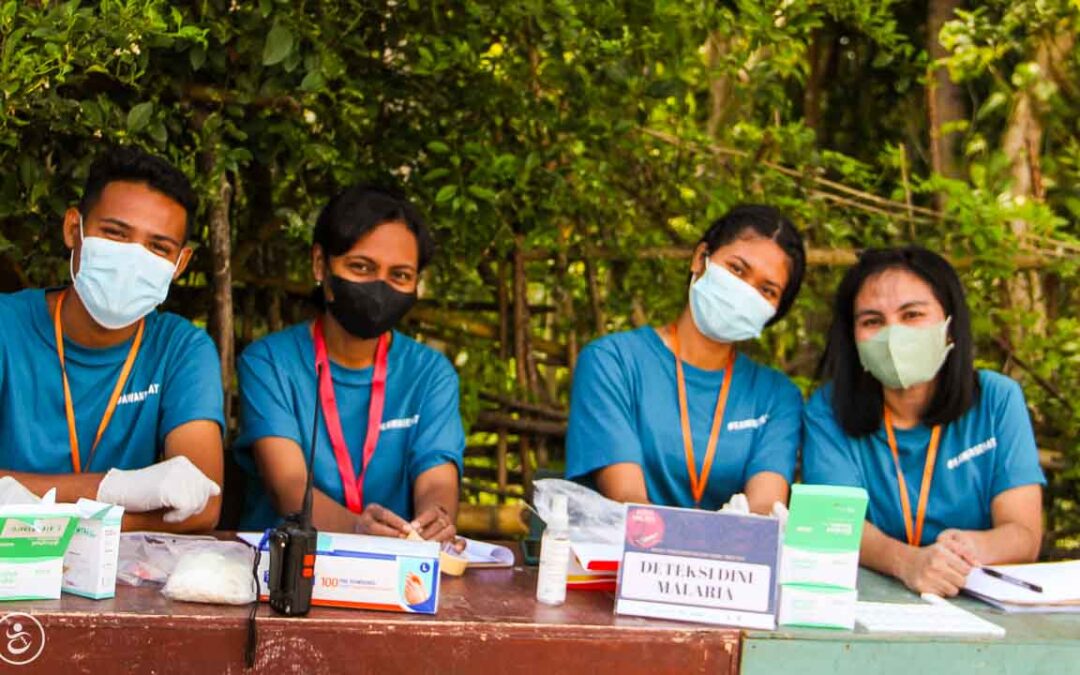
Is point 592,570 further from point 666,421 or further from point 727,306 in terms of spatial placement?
point 727,306

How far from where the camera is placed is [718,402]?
3.52m

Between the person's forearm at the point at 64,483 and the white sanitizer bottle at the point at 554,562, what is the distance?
1.05m

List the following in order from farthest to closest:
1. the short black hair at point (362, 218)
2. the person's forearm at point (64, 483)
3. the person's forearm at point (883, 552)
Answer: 1. the short black hair at point (362, 218)
2. the person's forearm at point (883, 552)
3. the person's forearm at point (64, 483)

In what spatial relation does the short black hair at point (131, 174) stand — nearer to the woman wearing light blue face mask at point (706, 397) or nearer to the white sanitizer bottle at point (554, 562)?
the woman wearing light blue face mask at point (706, 397)

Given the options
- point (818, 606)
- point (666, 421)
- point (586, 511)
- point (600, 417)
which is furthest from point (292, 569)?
point (666, 421)

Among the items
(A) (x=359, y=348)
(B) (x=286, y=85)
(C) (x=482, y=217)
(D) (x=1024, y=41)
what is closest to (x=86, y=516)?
(A) (x=359, y=348)

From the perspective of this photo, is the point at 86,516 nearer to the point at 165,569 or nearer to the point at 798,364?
the point at 165,569

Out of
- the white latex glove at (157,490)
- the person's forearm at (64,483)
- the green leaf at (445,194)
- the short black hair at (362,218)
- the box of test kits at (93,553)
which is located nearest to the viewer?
the box of test kits at (93,553)

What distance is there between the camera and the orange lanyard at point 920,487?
11.0ft

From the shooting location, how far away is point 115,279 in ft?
10.3

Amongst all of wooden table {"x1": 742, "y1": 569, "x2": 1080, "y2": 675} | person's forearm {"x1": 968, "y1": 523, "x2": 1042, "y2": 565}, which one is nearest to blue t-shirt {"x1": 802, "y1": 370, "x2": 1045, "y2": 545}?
person's forearm {"x1": 968, "y1": 523, "x2": 1042, "y2": 565}

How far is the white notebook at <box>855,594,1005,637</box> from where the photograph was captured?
2473 mm

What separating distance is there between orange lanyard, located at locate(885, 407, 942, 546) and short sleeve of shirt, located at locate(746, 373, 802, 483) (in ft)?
0.85

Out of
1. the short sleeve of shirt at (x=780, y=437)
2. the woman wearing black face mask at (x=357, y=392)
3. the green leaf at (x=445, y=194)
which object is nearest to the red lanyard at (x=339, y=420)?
the woman wearing black face mask at (x=357, y=392)
